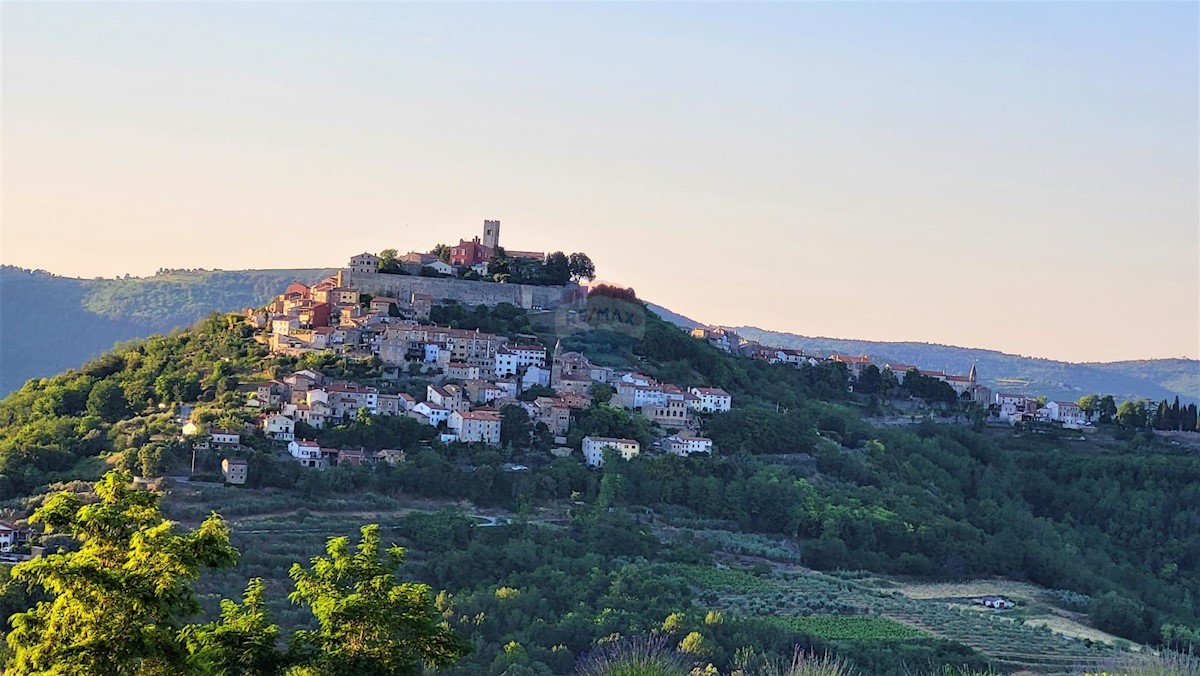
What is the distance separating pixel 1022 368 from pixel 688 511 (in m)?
114

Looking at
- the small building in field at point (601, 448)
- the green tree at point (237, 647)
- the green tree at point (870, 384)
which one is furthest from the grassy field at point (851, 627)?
the green tree at point (870, 384)

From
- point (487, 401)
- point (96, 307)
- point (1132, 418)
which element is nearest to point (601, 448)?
point (487, 401)

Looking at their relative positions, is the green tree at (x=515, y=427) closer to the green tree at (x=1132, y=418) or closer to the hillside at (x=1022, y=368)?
the green tree at (x=1132, y=418)

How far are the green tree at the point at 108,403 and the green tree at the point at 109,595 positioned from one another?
29.5 metres

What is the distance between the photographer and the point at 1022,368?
147 m

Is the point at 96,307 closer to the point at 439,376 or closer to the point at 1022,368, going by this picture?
the point at 439,376

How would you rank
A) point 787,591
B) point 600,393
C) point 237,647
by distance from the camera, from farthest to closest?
point 600,393 → point 787,591 → point 237,647

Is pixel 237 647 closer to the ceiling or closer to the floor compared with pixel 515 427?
closer to the ceiling

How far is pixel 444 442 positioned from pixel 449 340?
6.06 metres

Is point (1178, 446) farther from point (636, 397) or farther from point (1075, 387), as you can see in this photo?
point (1075, 387)

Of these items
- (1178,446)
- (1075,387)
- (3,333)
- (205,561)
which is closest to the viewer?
(205,561)

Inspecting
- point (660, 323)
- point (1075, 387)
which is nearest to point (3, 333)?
point (660, 323)

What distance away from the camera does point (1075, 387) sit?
13750 cm

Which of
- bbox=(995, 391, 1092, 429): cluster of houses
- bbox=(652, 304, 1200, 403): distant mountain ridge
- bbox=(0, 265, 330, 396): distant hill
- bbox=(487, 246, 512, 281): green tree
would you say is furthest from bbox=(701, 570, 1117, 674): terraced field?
bbox=(652, 304, 1200, 403): distant mountain ridge
